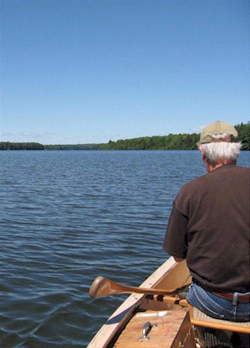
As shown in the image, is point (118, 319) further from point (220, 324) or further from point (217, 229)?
point (217, 229)

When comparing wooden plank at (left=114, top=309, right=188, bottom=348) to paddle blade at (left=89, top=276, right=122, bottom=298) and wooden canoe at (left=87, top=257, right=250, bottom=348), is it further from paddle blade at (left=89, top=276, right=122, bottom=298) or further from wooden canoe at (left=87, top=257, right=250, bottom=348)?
paddle blade at (left=89, top=276, right=122, bottom=298)

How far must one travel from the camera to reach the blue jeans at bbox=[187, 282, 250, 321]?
3123 mm

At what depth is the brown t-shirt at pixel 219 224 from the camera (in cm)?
295

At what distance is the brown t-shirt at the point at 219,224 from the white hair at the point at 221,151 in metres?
0.12

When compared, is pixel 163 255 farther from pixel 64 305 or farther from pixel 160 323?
→ pixel 160 323

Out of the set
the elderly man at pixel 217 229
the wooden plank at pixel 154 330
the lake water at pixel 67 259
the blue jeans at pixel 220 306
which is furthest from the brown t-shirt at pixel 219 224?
the lake water at pixel 67 259

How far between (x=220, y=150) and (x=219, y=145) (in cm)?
4

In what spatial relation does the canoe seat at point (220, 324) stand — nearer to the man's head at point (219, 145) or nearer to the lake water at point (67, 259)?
the man's head at point (219, 145)

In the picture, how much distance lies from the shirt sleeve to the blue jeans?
0.31 m

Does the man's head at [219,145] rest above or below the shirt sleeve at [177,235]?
above

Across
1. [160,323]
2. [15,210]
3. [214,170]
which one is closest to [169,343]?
[160,323]

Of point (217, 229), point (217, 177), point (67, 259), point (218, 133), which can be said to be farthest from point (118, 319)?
point (67, 259)

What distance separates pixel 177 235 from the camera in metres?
3.22

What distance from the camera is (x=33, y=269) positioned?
9250 millimetres
